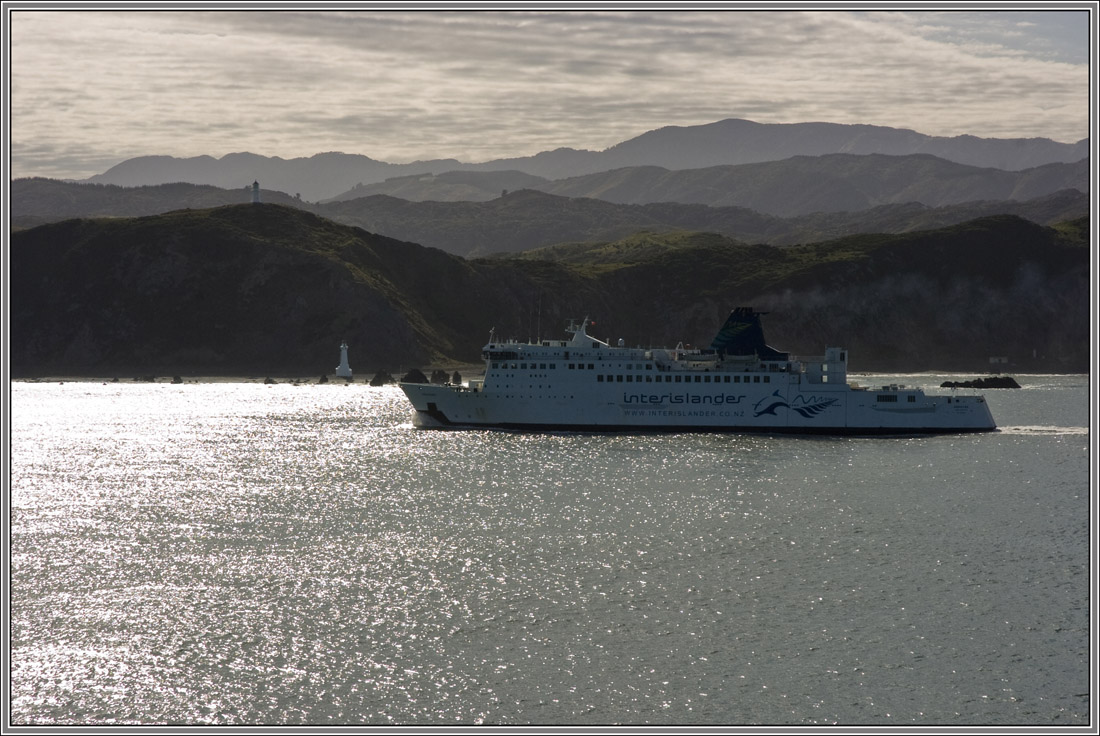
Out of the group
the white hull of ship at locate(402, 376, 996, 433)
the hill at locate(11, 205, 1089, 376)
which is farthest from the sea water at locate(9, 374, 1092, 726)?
the hill at locate(11, 205, 1089, 376)

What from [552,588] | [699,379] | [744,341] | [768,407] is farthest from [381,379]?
[552,588]

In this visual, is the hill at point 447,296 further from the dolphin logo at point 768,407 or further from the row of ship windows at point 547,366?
the dolphin logo at point 768,407

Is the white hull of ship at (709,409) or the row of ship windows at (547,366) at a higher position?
the row of ship windows at (547,366)

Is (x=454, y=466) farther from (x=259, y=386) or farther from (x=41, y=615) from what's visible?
(x=259, y=386)

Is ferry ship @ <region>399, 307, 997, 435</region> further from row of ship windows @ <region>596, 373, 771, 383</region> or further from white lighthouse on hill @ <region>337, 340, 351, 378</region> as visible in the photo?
white lighthouse on hill @ <region>337, 340, 351, 378</region>

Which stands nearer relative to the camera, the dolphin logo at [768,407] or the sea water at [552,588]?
the sea water at [552,588]

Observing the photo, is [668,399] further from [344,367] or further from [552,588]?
[344,367]

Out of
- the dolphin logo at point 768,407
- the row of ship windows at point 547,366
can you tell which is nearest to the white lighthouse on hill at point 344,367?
the row of ship windows at point 547,366
